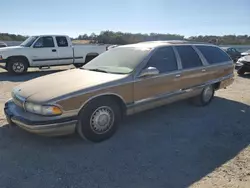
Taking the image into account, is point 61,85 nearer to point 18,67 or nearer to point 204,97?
point 204,97

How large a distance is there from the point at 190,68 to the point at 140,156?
2584 millimetres

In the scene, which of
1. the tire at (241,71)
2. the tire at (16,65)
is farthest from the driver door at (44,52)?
the tire at (241,71)

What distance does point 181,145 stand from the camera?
3.88m

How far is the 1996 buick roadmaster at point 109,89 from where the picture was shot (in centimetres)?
342

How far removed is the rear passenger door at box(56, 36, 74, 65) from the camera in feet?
37.3

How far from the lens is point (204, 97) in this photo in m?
5.89

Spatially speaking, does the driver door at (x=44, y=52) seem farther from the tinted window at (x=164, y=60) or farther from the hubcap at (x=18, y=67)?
the tinted window at (x=164, y=60)

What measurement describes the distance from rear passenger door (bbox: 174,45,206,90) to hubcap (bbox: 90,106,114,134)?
191 centimetres

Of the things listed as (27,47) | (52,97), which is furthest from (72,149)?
(27,47)

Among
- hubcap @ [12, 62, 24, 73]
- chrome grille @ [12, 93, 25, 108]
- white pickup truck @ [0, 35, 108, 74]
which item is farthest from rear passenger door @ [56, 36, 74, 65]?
chrome grille @ [12, 93, 25, 108]

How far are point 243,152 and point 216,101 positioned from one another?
9.65 ft

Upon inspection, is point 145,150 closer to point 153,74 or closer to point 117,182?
point 117,182

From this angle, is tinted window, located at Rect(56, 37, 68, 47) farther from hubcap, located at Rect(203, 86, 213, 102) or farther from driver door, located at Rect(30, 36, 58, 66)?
hubcap, located at Rect(203, 86, 213, 102)

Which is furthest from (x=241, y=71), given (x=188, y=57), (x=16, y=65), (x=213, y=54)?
(x=16, y=65)
